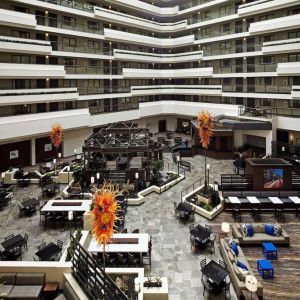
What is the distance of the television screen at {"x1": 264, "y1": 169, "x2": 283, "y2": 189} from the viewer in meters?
23.1

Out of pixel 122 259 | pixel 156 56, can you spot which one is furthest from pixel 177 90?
pixel 122 259

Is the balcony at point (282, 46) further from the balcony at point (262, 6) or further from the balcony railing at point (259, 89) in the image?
the balcony railing at point (259, 89)

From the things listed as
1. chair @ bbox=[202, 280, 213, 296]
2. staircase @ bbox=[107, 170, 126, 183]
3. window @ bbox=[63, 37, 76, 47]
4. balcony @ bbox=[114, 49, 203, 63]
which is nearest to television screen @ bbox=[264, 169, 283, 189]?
staircase @ bbox=[107, 170, 126, 183]

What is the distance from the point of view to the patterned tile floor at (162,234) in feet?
45.1

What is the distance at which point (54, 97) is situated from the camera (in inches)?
1310

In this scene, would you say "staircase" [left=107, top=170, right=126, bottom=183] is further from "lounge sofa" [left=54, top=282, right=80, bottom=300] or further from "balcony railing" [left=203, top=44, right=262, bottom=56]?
"balcony railing" [left=203, top=44, right=262, bottom=56]

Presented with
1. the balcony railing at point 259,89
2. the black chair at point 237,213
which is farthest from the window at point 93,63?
the black chair at point 237,213

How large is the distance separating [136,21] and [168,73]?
950cm

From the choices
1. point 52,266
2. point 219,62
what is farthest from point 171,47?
point 52,266

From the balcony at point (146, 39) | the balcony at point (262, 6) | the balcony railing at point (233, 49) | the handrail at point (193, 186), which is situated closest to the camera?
the handrail at point (193, 186)

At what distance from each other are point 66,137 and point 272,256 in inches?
1078

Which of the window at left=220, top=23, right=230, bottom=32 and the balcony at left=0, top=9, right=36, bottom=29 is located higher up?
the window at left=220, top=23, right=230, bottom=32

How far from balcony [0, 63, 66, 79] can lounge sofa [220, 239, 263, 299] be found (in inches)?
950

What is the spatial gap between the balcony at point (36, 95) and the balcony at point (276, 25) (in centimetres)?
2235
